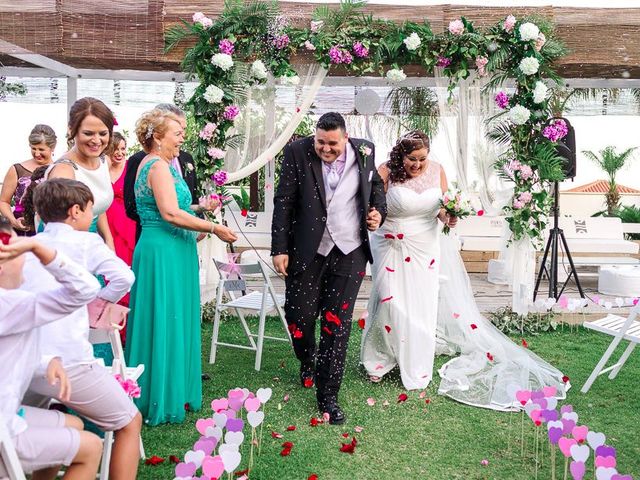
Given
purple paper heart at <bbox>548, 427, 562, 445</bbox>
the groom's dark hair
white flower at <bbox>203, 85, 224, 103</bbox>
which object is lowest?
purple paper heart at <bbox>548, 427, 562, 445</bbox>

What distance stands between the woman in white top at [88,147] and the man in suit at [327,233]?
1029 mm

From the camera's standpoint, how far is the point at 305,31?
684 cm

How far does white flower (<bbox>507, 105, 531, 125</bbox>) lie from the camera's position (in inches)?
270

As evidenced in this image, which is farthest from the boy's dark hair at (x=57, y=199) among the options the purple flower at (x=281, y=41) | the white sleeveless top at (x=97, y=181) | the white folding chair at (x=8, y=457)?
the purple flower at (x=281, y=41)

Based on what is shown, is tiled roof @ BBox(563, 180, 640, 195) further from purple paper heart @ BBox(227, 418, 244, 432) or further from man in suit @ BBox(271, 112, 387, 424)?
purple paper heart @ BBox(227, 418, 244, 432)

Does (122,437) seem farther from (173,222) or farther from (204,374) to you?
(204,374)

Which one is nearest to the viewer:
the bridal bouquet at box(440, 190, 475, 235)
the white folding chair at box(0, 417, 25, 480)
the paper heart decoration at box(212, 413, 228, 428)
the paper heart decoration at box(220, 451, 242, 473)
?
the white folding chair at box(0, 417, 25, 480)

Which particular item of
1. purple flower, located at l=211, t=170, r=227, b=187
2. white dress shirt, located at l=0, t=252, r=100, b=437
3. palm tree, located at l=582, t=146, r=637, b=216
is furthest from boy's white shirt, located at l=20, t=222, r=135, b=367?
palm tree, located at l=582, t=146, r=637, b=216

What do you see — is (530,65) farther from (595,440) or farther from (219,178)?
(595,440)

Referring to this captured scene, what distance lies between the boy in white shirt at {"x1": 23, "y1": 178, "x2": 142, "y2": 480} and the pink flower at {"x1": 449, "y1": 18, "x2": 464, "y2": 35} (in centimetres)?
495

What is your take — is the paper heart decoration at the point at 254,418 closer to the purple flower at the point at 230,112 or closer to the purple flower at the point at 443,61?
the purple flower at the point at 230,112

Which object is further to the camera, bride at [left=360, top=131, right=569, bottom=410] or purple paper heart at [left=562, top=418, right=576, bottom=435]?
bride at [left=360, top=131, right=569, bottom=410]

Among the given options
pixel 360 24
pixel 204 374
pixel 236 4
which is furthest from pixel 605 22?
pixel 204 374

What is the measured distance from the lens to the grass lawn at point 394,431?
3494 millimetres
